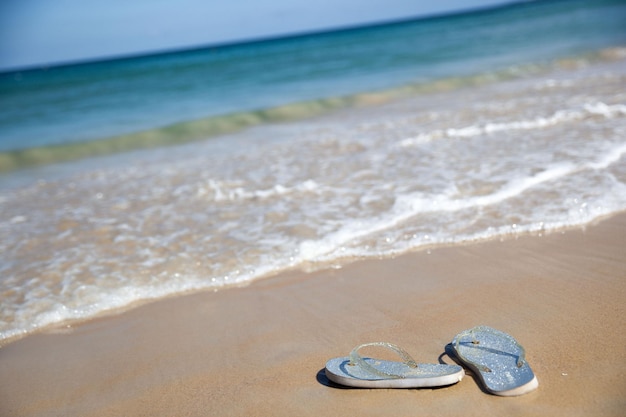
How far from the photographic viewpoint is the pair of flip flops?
224 cm

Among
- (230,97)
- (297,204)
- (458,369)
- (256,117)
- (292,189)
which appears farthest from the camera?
(230,97)

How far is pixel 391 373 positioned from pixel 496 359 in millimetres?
478

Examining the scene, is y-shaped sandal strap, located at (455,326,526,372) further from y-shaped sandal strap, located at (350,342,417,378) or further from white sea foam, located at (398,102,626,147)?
white sea foam, located at (398,102,626,147)

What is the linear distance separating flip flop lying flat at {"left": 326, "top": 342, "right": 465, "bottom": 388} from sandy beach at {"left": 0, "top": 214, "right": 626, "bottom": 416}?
0.04 m

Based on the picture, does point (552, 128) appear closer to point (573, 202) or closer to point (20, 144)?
point (573, 202)

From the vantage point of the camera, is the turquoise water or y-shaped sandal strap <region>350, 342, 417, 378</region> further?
the turquoise water

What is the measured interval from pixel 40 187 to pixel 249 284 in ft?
16.2

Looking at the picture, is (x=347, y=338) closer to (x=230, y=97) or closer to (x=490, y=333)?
(x=490, y=333)

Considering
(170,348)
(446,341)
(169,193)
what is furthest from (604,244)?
(169,193)

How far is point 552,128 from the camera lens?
641 cm

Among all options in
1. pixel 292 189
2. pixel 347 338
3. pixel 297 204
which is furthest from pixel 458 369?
pixel 292 189

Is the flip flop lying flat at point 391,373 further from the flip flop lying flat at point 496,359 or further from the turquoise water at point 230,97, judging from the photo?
the turquoise water at point 230,97

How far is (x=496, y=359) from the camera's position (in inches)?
93.6

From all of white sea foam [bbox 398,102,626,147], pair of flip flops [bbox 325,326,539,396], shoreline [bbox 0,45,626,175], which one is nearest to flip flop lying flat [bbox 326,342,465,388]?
pair of flip flops [bbox 325,326,539,396]
